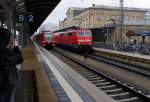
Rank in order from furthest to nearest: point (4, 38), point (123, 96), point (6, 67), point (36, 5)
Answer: point (36, 5) < point (123, 96) < point (4, 38) < point (6, 67)

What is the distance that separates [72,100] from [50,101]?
265 cm

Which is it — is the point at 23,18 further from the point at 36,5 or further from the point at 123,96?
the point at 123,96

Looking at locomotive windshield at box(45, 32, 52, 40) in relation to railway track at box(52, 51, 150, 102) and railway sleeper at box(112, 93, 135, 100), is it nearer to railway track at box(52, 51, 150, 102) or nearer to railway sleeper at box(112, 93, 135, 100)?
railway track at box(52, 51, 150, 102)

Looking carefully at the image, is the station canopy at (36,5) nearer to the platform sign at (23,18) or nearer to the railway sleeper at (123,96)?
the platform sign at (23,18)

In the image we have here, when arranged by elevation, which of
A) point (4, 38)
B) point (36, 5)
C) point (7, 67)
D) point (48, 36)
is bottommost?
point (48, 36)

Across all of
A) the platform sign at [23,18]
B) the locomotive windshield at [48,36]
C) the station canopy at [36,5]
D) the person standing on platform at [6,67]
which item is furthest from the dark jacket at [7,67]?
the locomotive windshield at [48,36]

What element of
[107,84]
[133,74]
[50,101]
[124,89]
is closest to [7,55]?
[50,101]

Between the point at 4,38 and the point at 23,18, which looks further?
the point at 23,18

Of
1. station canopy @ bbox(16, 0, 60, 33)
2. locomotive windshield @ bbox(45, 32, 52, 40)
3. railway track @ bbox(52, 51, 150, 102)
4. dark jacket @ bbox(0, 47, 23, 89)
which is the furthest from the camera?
locomotive windshield @ bbox(45, 32, 52, 40)

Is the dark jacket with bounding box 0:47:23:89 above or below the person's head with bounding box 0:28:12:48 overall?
below

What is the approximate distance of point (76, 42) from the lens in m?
45.6

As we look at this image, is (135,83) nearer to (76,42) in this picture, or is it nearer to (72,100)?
(72,100)

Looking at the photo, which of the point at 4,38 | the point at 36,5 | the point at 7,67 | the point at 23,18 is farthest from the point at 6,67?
the point at 36,5

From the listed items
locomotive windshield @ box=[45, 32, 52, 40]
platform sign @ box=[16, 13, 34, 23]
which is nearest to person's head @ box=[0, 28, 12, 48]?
platform sign @ box=[16, 13, 34, 23]
